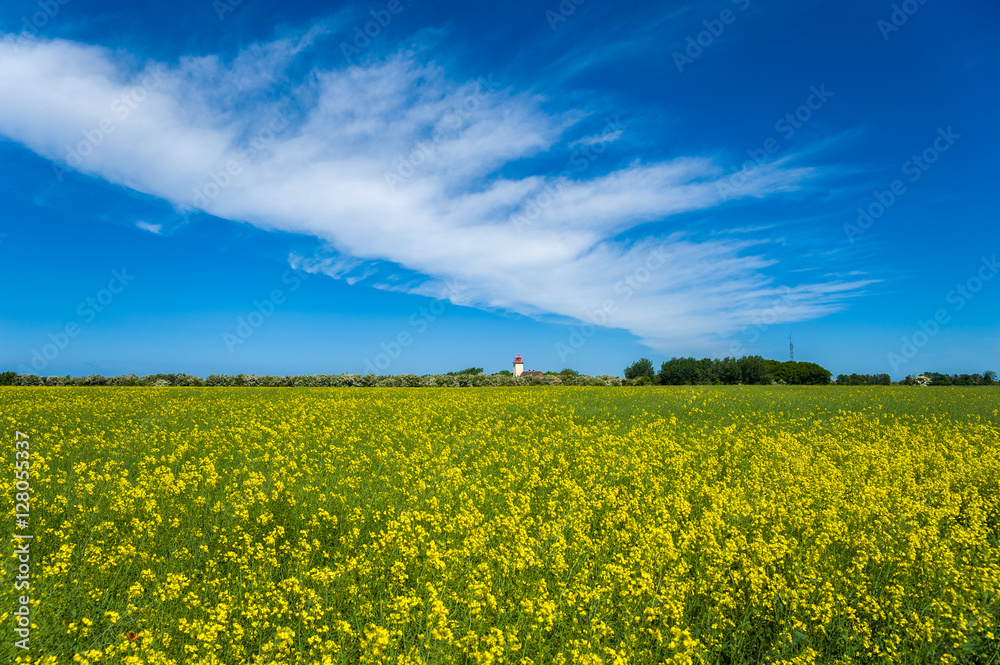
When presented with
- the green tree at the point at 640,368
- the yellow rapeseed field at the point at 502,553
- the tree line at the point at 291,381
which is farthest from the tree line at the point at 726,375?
the yellow rapeseed field at the point at 502,553

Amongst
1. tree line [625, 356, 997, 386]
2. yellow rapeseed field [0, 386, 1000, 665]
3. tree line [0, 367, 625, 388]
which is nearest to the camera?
yellow rapeseed field [0, 386, 1000, 665]

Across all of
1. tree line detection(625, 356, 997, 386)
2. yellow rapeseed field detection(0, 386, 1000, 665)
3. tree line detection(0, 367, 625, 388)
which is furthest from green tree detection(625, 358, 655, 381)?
yellow rapeseed field detection(0, 386, 1000, 665)

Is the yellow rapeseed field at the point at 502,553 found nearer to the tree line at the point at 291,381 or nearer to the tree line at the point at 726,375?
the tree line at the point at 291,381

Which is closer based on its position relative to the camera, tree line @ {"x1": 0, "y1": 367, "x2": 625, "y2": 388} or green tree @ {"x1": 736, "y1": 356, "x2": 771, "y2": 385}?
tree line @ {"x1": 0, "y1": 367, "x2": 625, "y2": 388}

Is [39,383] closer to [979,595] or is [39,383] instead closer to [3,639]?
[3,639]

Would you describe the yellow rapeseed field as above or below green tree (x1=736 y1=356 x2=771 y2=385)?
below

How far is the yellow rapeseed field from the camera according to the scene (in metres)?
4.38

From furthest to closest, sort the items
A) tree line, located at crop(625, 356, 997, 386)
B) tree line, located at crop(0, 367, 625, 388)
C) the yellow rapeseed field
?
tree line, located at crop(625, 356, 997, 386), tree line, located at crop(0, 367, 625, 388), the yellow rapeseed field

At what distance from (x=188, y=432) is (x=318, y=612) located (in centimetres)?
1048

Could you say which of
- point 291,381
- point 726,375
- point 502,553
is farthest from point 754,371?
point 502,553

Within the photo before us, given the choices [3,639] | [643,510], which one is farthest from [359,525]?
[643,510]

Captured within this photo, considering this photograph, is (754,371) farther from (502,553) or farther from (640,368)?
(502,553)

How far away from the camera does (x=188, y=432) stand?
12.6m

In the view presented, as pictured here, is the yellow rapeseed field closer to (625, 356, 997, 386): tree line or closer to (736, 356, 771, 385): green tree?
(625, 356, 997, 386): tree line
